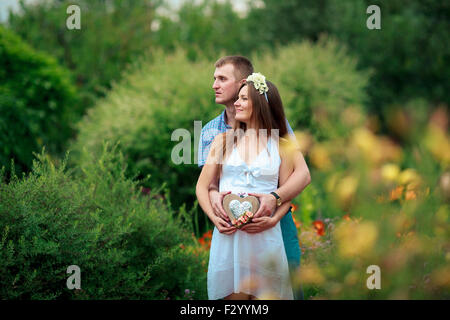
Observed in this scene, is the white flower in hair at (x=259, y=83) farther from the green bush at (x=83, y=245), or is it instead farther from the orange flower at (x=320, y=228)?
the orange flower at (x=320, y=228)

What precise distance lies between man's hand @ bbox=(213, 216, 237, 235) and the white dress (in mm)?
57

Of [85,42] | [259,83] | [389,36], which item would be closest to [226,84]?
[259,83]

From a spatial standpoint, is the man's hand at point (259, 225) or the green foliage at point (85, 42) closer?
the man's hand at point (259, 225)

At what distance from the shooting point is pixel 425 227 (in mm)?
2113

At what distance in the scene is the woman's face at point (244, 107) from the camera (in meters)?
2.78

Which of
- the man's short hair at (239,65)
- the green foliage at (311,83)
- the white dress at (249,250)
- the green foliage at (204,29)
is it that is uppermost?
the green foliage at (204,29)

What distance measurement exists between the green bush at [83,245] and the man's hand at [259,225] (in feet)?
3.68

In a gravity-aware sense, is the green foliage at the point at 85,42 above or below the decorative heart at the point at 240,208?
above

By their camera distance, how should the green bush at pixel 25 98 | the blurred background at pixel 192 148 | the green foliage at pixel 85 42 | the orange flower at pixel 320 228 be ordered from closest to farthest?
1. the blurred background at pixel 192 148
2. the orange flower at pixel 320 228
3. the green bush at pixel 25 98
4. the green foliage at pixel 85 42

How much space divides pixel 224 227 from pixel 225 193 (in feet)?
0.67

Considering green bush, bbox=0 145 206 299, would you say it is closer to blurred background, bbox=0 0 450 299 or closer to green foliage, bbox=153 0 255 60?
blurred background, bbox=0 0 450 299

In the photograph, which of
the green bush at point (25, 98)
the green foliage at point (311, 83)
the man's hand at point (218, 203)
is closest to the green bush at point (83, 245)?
the man's hand at point (218, 203)

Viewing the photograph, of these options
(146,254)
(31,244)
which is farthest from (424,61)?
(31,244)

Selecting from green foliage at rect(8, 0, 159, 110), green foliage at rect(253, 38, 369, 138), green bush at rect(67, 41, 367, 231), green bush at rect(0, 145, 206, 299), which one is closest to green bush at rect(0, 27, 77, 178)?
green bush at rect(67, 41, 367, 231)
